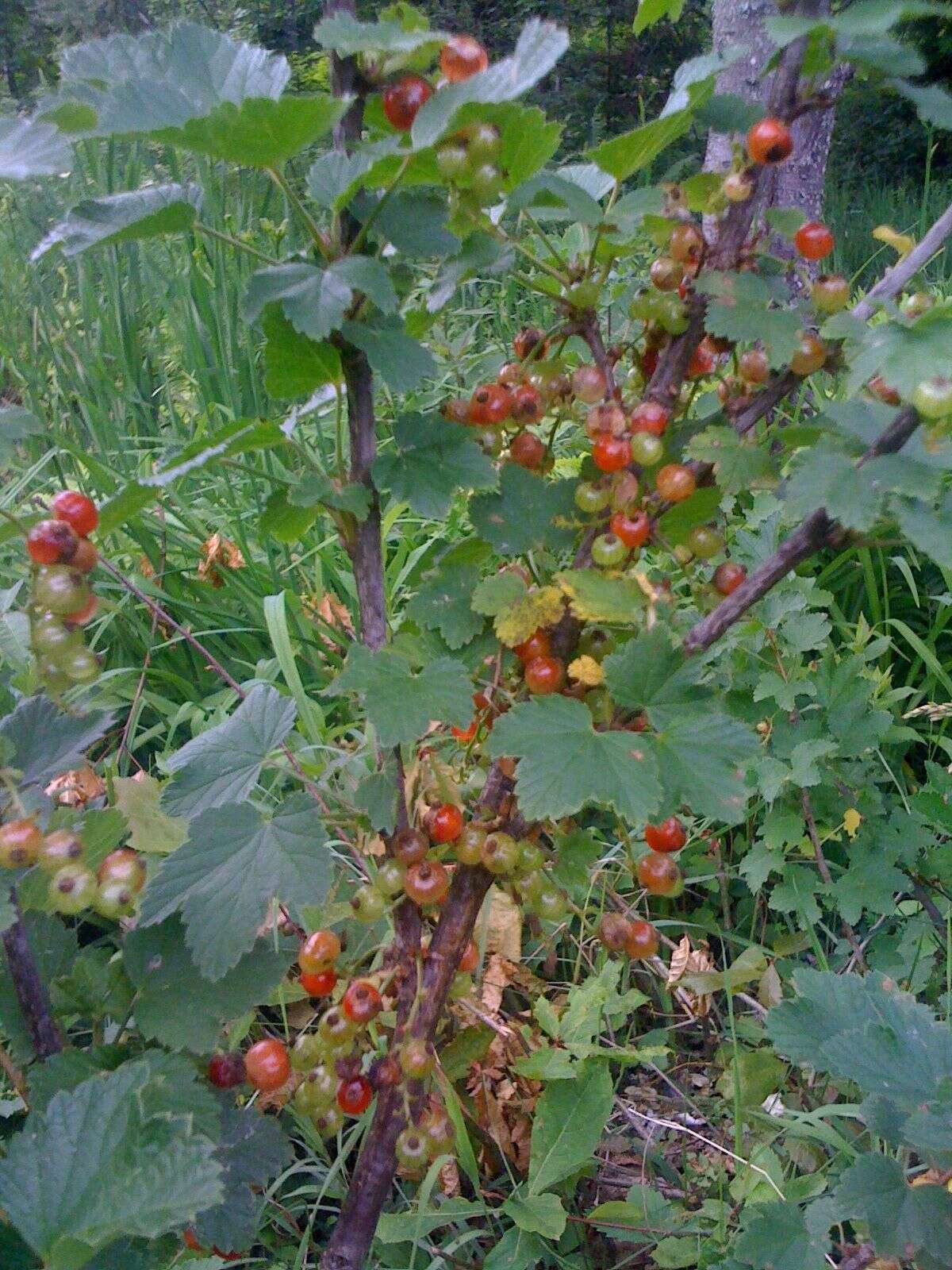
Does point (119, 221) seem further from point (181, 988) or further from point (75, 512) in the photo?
point (181, 988)

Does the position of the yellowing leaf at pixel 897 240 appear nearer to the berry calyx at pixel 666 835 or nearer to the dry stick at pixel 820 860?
the berry calyx at pixel 666 835

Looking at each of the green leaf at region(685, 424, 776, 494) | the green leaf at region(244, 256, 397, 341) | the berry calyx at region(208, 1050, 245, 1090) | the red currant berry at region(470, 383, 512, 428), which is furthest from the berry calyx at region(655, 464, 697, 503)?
the berry calyx at region(208, 1050, 245, 1090)

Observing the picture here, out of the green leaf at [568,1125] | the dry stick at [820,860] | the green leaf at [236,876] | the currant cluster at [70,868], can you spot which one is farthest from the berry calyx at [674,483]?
the dry stick at [820,860]

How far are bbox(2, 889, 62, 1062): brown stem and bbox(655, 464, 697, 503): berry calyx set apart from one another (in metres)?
0.53

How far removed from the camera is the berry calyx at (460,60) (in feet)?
1.97

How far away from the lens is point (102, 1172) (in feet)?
1.84

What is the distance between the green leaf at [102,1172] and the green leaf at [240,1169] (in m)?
0.16

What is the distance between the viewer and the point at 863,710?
147 centimetres

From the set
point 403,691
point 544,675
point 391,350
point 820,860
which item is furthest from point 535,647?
point 820,860

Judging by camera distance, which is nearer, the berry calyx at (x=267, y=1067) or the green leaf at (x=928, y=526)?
the green leaf at (x=928, y=526)

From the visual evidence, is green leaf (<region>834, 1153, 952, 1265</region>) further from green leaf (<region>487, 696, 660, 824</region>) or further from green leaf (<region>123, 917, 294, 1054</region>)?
green leaf (<region>123, 917, 294, 1054</region>)

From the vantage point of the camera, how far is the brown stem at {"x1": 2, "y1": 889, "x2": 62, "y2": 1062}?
27.5 inches

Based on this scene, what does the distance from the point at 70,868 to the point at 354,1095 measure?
0.34 metres

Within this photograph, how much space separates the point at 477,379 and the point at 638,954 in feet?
2.63
